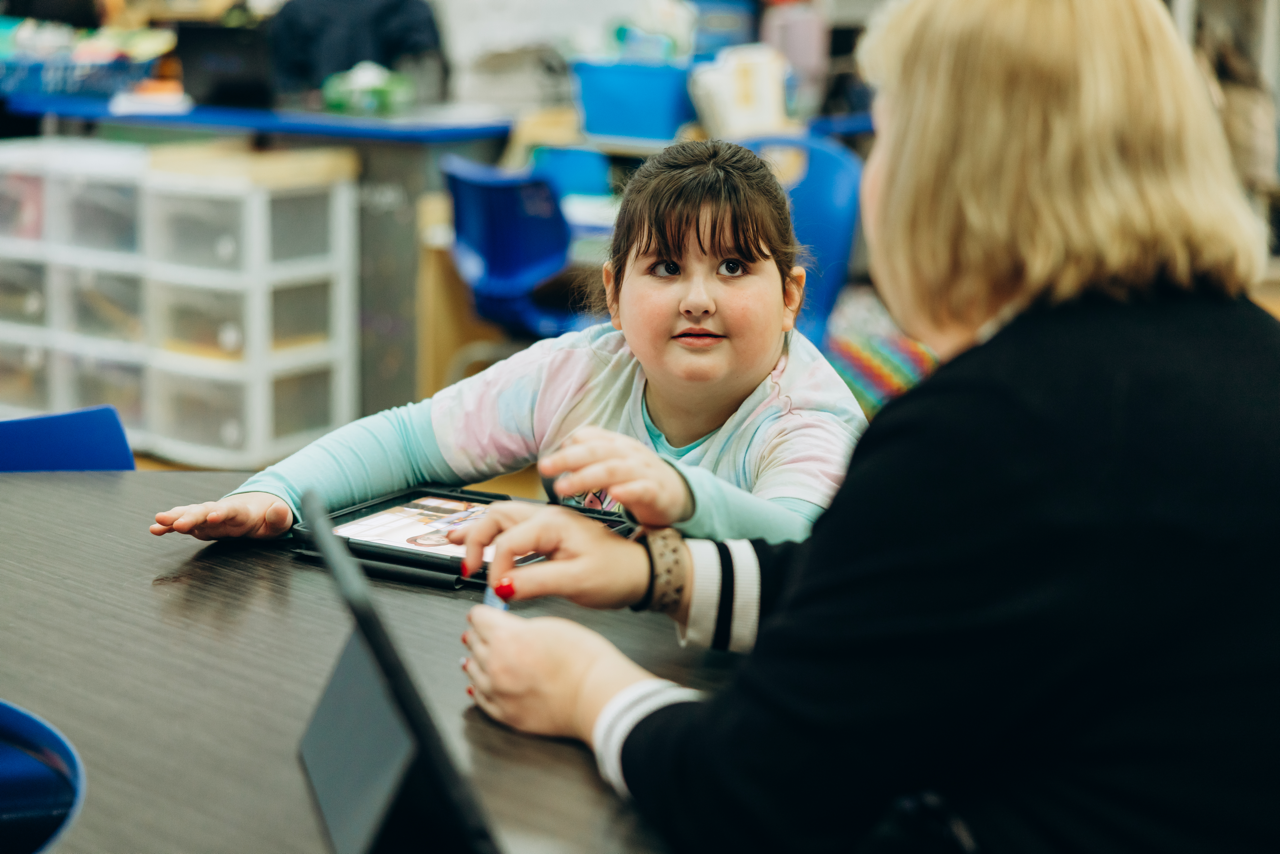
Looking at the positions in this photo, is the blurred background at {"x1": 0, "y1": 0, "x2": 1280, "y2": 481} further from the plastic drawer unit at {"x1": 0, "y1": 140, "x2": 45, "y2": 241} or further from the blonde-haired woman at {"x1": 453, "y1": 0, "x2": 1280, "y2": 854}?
the blonde-haired woman at {"x1": 453, "y1": 0, "x2": 1280, "y2": 854}

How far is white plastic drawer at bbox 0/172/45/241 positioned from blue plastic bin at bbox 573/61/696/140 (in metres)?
1.75

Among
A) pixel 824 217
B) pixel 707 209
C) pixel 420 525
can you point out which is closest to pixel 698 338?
pixel 707 209

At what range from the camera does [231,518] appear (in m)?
0.96

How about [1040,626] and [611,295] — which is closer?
[1040,626]

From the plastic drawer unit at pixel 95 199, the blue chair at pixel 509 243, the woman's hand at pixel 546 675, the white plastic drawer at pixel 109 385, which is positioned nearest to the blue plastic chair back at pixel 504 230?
the blue chair at pixel 509 243

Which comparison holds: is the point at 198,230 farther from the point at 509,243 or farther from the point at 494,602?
the point at 494,602

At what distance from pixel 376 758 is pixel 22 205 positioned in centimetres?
373

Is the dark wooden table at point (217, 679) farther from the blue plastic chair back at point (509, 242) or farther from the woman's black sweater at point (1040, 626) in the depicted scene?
the blue plastic chair back at point (509, 242)

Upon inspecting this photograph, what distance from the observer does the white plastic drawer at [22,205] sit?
11.9ft

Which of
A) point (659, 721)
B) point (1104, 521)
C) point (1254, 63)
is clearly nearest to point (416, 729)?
point (659, 721)

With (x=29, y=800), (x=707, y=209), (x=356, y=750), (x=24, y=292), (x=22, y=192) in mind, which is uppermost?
(x=707, y=209)

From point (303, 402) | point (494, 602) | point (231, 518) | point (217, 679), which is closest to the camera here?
point (217, 679)

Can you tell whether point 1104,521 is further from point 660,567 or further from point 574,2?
point 574,2

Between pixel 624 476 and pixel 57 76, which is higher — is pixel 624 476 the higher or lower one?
the lower one
